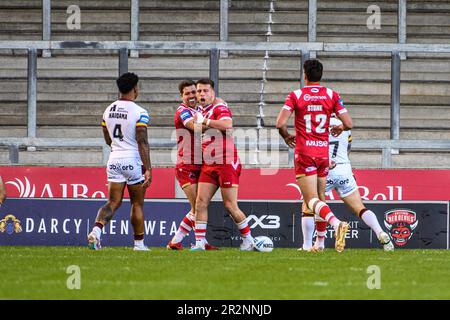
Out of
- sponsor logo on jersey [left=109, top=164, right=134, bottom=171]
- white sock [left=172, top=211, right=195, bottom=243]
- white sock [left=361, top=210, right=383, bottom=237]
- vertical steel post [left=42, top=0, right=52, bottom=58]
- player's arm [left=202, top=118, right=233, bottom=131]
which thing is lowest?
white sock [left=172, top=211, right=195, bottom=243]

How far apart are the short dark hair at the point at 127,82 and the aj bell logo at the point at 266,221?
3759 millimetres

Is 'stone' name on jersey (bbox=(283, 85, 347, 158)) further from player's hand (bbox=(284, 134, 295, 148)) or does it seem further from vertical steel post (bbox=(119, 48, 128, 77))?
vertical steel post (bbox=(119, 48, 128, 77))

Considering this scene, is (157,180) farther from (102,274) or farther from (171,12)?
(102,274)

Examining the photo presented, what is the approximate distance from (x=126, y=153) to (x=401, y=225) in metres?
4.72

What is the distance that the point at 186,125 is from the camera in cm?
1297

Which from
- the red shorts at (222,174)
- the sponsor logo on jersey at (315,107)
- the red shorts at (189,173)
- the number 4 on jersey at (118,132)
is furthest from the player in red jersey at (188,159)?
the sponsor logo on jersey at (315,107)

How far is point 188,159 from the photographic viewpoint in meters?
13.5

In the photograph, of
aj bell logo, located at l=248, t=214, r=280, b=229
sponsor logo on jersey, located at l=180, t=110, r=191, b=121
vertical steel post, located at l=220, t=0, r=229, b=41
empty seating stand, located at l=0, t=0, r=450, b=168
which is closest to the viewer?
sponsor logo on jersey, located at l=180, t=110, r=191, b=121

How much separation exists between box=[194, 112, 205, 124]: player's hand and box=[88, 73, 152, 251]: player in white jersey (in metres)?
0.56

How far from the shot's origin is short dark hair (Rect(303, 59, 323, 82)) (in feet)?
40.6

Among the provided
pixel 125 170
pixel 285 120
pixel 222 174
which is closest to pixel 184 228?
pixel 222 174

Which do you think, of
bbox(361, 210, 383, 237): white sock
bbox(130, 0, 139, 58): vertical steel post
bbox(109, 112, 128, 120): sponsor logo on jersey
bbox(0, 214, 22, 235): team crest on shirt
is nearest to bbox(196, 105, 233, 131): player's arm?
bbox(109, 112, 128, 120): sponsor logo on jersey

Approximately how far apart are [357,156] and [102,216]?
8891 mm

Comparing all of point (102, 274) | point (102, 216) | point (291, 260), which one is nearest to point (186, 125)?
point (102, 216)
